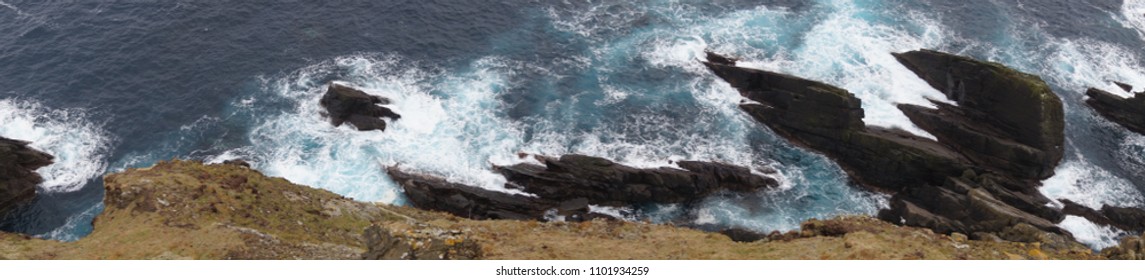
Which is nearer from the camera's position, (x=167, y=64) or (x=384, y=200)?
(x=384, y=200)

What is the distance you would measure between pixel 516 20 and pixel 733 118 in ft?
94.9

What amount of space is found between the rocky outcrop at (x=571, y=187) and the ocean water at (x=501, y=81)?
1.47 meters

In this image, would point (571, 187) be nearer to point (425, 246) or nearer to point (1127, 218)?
point (425, 246)

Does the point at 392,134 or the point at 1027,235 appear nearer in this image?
the point at 1027,235

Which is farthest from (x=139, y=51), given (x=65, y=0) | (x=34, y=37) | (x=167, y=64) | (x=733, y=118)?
(x=733, y=118)

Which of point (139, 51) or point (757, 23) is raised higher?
point (757, 23)

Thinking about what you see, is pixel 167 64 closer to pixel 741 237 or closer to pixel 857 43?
pixel 741 237

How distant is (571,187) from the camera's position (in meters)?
61.7

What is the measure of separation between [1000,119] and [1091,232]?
12.0m

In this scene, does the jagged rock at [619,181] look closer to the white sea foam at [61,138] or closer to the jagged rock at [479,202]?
the jagged rock at [479,202]

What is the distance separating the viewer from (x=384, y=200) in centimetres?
6144

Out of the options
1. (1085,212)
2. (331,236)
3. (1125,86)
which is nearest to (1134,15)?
A: (1125,86)

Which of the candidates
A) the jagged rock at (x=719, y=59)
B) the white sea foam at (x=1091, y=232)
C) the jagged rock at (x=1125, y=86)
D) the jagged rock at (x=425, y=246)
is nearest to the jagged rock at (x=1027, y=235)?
the white sea foam at (x=1091, y=232)
